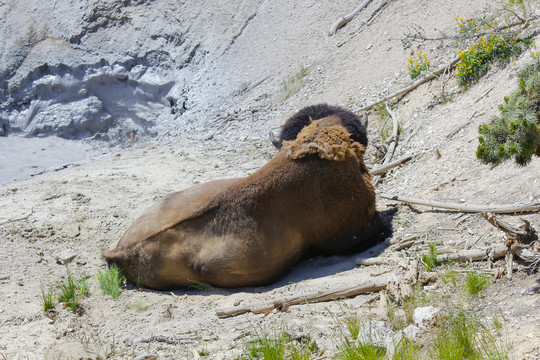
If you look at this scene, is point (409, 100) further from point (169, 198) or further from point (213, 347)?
point (213, 347)

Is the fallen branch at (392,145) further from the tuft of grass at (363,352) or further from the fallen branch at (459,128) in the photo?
the tuft of grass at (363,352)

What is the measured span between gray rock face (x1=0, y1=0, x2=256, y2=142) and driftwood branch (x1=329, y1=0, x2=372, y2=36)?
3207mm

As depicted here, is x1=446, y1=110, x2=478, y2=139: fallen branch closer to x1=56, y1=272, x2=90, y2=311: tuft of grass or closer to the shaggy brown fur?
the shaggy brown fur

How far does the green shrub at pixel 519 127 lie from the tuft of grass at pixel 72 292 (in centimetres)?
361

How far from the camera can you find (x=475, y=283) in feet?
12.3

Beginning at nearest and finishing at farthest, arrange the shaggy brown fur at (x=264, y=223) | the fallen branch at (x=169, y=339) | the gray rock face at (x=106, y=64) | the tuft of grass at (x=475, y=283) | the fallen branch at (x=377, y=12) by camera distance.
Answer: the tuft of grass at (x=475, y=283) < the fallen branch at (x=169, y=339) < the shaggy brown fur at (x=264, y=223) < the fallen branch at (x=377, y=12) < the gray rock face at (x=106, y=64)

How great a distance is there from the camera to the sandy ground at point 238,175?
3891mm

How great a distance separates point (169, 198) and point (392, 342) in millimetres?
3022

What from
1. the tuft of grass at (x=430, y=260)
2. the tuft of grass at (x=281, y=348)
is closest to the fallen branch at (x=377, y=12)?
the tuft of grass at (x=430, y=260)

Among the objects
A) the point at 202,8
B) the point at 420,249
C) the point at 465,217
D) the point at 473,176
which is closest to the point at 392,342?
the point at 420,249

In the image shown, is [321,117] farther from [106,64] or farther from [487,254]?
[106,64]

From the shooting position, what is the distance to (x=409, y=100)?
27.1 ft

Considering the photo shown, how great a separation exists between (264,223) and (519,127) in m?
2.40

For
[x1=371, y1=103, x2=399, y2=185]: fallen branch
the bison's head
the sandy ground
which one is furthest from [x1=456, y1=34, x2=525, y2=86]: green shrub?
the bison's head
